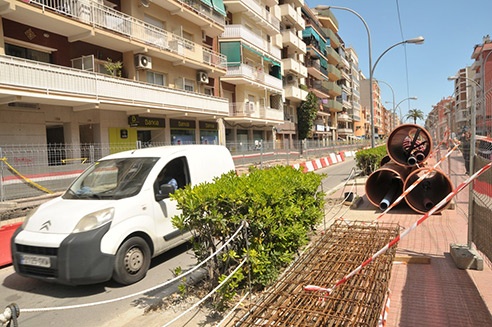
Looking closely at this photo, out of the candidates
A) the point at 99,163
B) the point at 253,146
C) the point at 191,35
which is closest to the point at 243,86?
the point at 191,35

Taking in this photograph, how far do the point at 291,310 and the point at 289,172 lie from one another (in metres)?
2.73

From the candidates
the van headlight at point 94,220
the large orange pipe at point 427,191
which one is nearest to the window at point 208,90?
the large orange pipe at point 427,191

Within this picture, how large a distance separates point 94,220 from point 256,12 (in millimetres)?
31365

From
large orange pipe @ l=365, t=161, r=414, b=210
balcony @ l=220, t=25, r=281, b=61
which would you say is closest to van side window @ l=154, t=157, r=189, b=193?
large orange pipe @ l=365, t=161, r=414, b=210

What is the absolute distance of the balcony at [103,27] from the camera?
45.2 ft

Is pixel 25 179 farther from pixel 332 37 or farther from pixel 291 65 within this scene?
pixel 332 37

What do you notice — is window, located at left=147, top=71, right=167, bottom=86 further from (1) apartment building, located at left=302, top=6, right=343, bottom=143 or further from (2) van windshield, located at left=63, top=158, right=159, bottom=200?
(1) apartment building, located at left=302, top=6, right=343, bottom=143

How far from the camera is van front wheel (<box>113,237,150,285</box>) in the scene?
455 cm

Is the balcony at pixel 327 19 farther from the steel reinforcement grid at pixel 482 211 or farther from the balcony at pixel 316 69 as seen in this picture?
the steel reinforcement grid at pixel 482 211

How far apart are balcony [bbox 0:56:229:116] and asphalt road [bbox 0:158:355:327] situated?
31.0 feet

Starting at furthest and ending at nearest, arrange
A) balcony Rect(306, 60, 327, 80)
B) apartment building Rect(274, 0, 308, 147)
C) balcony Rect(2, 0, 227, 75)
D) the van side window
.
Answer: balcony Rect(306, 60, 327, 80) < apartment building Rect(274, 0, 308, 147) < balcony Rect(2, 0, 227, 75) < the van side window

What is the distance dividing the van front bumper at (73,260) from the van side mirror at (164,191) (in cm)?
104

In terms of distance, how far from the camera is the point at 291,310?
10.1 ft

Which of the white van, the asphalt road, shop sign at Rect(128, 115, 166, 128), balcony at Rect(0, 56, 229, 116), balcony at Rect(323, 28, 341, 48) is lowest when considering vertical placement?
the asphalt road
